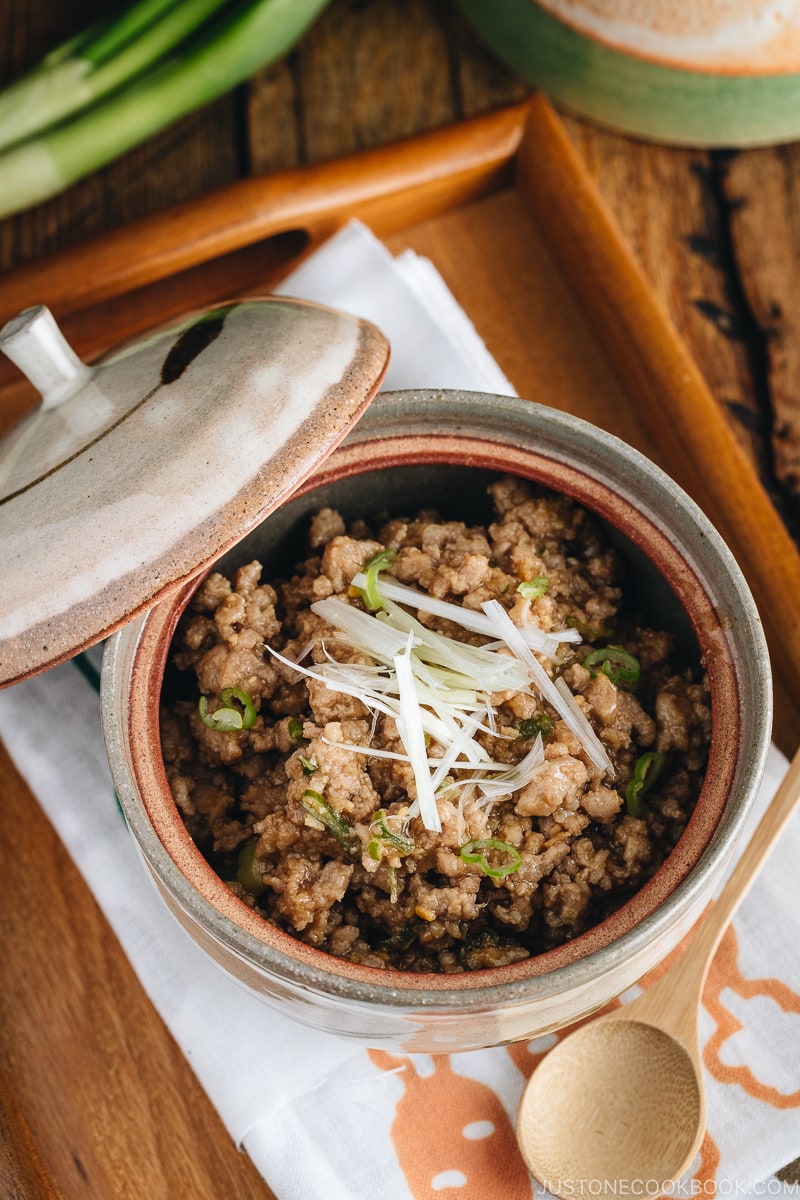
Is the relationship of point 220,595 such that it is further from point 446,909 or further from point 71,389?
point 446,909

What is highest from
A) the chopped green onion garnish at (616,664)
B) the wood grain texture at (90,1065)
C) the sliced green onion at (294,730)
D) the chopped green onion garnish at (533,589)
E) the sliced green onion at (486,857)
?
the sliced green onion at (294,730)

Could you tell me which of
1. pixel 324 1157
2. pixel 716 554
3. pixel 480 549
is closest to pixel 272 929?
pixel 324 1157

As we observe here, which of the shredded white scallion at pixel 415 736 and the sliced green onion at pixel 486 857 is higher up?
the shredded white scallion at pixel 415 736

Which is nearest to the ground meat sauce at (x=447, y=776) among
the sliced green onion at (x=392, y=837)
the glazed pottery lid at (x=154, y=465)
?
the sliced green onion at (x=392, y=837)

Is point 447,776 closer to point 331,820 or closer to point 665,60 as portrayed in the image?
point 331,820

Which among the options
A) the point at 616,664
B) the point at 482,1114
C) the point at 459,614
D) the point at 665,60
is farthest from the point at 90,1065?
the point at 665,60

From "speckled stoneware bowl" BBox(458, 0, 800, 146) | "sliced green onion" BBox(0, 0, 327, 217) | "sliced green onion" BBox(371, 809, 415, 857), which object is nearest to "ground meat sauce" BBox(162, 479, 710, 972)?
"sliced green onion" BBox(371, 809, 415, 857)

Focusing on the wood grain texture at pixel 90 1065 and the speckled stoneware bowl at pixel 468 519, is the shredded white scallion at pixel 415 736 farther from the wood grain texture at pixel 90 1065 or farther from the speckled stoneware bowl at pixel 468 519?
the wood grain texture at pixel 90 1065

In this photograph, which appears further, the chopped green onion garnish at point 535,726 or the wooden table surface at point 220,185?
the wooden table surface at point 220,185
